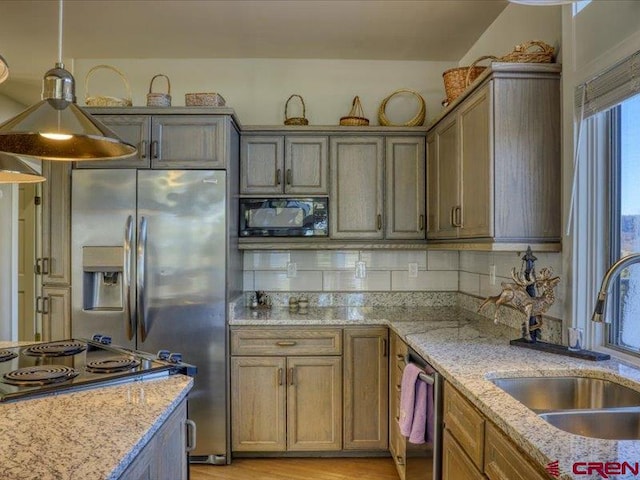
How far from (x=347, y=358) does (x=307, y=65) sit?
7.18 ft

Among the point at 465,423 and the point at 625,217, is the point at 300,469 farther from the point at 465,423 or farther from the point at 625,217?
the point at 625,217

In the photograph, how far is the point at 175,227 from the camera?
2770 millimetres

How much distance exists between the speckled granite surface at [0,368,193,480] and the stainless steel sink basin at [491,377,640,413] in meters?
1.15

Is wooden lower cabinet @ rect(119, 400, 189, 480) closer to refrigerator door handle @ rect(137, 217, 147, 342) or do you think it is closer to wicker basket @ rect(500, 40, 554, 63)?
refrigerator door handle @ rect(137, 217, 147, 342)

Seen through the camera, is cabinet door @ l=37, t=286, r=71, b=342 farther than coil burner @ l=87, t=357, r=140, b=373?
Yes

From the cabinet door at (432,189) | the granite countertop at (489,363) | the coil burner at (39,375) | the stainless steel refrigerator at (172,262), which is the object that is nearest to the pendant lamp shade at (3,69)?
the coil burner at (39,375)

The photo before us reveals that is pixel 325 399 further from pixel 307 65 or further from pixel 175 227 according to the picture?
pixel 307 65

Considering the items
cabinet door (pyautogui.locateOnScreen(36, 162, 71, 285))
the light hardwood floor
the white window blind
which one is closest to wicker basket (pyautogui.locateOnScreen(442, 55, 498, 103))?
the white window blind

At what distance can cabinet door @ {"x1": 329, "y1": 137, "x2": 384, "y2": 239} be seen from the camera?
10.3 feet

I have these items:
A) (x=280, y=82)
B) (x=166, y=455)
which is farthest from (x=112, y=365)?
(x=280, y=82)

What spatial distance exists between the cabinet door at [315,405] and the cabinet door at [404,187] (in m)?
1.00

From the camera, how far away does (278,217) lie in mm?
3080

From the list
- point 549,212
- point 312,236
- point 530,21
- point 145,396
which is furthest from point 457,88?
point 145,396

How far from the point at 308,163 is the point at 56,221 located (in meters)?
1.68
